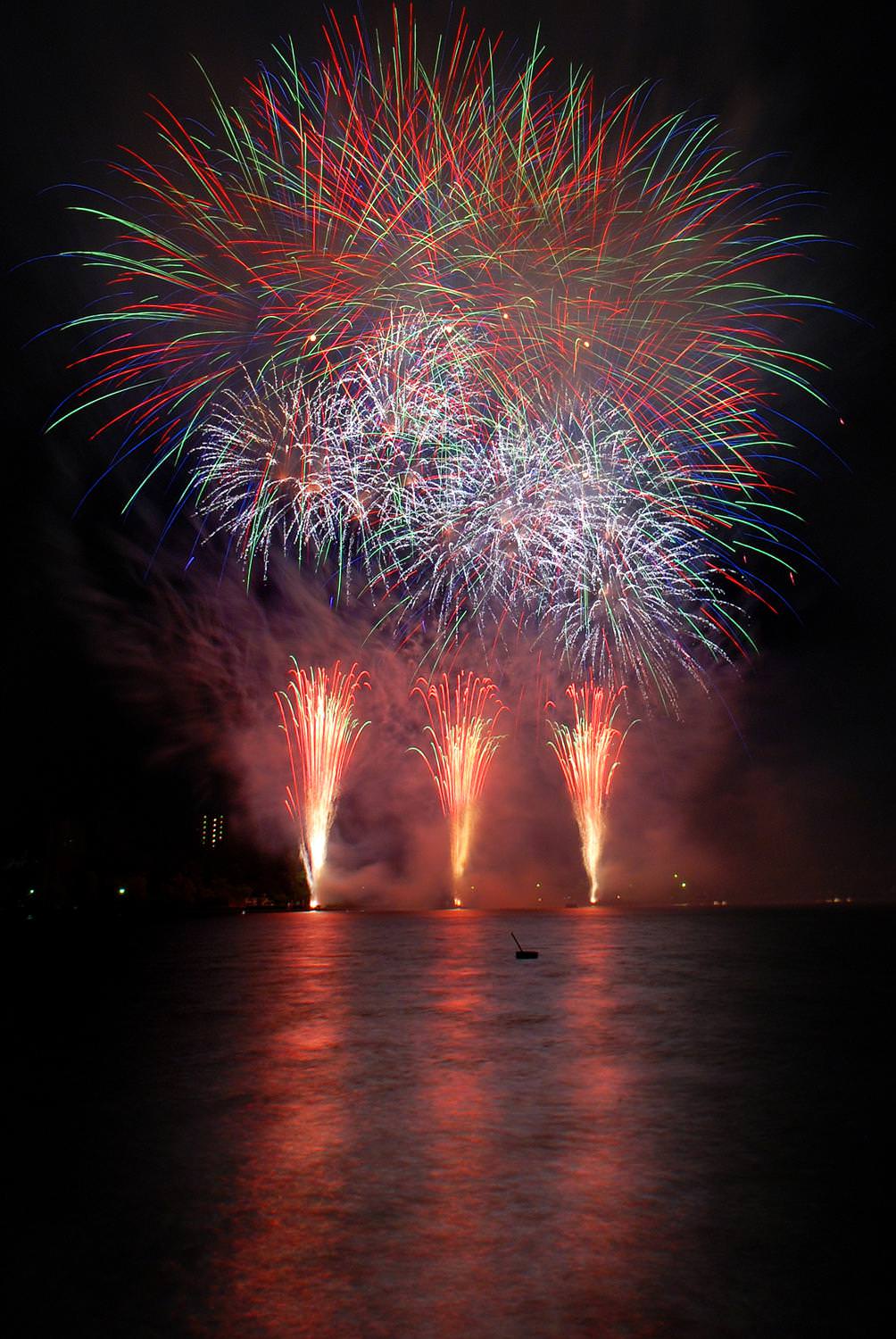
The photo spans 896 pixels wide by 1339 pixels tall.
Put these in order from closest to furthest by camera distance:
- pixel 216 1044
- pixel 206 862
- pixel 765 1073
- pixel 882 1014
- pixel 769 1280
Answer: pixel 769 1280 → pixel 765 1073 → pixel 216 1044 → pixel 882 1014 → pixel 206 862

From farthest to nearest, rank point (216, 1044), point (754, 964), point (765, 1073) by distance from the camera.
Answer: point (754, 964)
point (216, 1044)
point (765, 1073)

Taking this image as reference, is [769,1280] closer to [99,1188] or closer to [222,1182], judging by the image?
[222,1182]

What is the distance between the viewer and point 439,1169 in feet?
42.0

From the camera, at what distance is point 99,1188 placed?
12102 millimetres

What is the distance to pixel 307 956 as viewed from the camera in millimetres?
60688

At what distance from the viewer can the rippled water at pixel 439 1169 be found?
8430 millimetres

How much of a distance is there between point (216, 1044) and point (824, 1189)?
16639 millimetres

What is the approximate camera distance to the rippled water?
8430 mm

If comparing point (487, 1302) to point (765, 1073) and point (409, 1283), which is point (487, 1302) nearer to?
point (409, 1283)

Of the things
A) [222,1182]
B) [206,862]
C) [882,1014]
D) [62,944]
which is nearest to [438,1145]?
[222,1182]

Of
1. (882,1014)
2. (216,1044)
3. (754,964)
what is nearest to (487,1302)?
(216,1044)

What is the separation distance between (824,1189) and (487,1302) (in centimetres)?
574

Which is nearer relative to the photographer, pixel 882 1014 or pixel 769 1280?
pixel 769 1280

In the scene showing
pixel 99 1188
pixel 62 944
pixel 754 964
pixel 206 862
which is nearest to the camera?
pixel 99 1188
